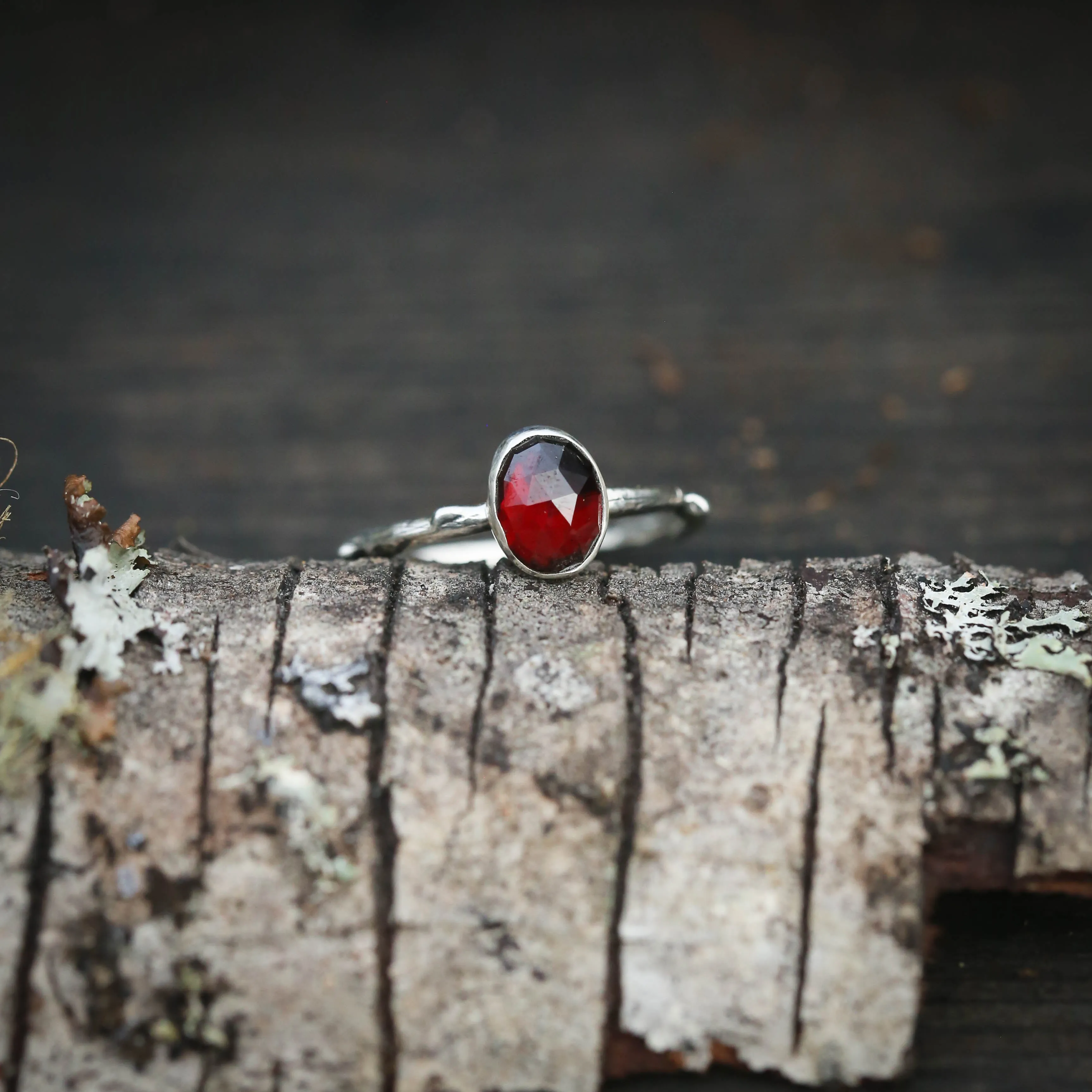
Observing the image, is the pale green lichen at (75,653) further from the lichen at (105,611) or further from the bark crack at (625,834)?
the bark crack at (625,834)

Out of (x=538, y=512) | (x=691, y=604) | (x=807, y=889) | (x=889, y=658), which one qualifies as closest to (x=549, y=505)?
(x=538, y=512)

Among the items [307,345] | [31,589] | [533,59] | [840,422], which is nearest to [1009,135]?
[840,422]

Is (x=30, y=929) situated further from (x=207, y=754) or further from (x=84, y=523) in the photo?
(x=84, y=523)

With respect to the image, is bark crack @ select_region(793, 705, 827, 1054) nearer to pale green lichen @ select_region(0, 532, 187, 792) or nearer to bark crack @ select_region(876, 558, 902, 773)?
bark crack @ select_region(876, 558, 902, 773)

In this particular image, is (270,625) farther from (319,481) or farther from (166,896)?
(319,481)

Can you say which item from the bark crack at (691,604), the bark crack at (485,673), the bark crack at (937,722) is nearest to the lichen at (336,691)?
the bark crack at (485,673)

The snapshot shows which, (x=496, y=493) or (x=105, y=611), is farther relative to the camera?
(x=496, y=493)

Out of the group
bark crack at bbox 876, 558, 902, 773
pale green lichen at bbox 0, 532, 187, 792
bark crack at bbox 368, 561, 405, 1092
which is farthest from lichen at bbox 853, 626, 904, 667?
pale green lichen at bbox 0, 532, 187, 792

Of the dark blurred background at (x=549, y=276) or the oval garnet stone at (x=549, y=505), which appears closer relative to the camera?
the oval garnet stone at (x=549, y=505)
